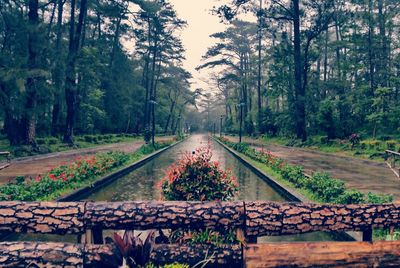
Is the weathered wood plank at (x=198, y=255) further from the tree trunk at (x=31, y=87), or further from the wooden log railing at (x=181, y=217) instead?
the tree trunk at (x=31, y=87)

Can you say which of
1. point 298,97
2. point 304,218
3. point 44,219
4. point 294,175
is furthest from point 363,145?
point 44,219

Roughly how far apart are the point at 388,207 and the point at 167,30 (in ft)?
135

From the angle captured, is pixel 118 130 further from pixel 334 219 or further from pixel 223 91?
pixel 334 219

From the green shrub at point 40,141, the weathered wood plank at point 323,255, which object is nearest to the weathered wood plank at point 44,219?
the weathered wood plank at point 323,255

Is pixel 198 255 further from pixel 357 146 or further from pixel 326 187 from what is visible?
pixel 357 146

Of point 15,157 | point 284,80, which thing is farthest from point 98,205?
point 284,80

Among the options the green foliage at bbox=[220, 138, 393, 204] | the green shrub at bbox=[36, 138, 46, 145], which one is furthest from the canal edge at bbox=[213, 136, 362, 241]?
the green shrub at bbox=[36, 138, 46, 145]

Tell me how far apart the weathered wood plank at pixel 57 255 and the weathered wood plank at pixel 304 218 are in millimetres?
1496

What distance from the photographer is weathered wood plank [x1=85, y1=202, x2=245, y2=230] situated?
3414 mm

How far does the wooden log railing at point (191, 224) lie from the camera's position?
3.26m

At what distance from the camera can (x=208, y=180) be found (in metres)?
5.30

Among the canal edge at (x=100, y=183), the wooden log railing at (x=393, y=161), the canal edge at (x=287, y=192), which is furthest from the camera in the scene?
the canal edge at (x=100, y=183)

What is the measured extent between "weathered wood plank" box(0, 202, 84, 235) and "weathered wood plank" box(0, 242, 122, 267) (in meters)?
0.15

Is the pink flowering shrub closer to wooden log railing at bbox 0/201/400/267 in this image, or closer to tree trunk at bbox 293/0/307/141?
wooden log railing at bbox 0/201/400/267
